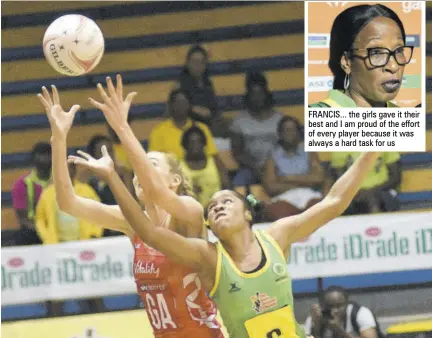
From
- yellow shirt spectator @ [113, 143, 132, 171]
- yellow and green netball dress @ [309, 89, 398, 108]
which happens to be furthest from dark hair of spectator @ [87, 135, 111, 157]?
yellow and green netball dress @ [309, 89, 398, 108]

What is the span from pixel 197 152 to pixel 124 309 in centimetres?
149

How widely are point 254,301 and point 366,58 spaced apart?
225 cm

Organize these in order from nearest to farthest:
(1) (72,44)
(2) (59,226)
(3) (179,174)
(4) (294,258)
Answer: (3) (179,174), (1) (72,44), (4) (294,258), (2) (59,226)

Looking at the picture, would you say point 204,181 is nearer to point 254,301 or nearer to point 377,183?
point 377,183

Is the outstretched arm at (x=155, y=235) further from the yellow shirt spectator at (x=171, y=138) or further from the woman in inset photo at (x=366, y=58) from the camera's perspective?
the yellow shirt spectator at (x=171, y=138)

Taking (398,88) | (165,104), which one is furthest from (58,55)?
(165,104)

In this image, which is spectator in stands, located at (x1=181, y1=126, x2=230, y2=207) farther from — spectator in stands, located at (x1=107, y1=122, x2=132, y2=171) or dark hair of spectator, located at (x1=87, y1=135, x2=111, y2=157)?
dark hair of spectator, located at (x1=87, y1=135, x2=111, y2=157)

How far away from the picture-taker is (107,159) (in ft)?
17.2

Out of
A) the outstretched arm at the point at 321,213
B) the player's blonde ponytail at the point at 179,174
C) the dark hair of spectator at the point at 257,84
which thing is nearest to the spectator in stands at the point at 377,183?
the dark hair of spectator at the point at 257,84

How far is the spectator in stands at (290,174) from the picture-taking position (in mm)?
8320

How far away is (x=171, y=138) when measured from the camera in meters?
8.74

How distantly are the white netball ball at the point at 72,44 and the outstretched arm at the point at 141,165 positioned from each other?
0.90 m

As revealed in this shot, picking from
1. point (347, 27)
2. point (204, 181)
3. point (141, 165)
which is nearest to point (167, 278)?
point (141, 165)
